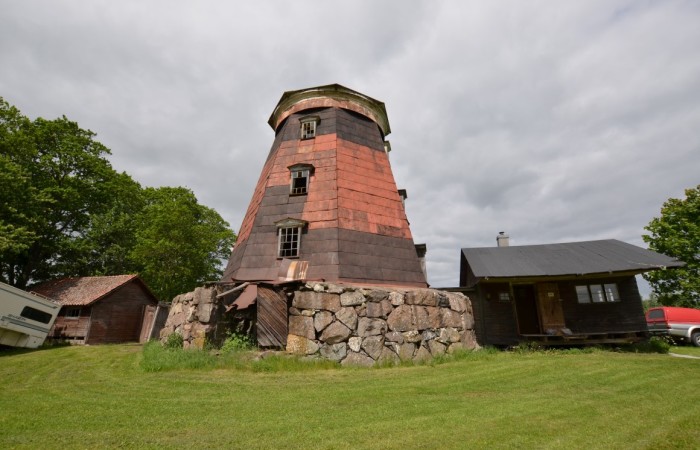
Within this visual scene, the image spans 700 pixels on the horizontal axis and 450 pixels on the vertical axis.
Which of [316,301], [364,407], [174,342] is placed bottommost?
[364,407]

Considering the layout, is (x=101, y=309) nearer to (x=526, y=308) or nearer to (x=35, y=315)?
(x=35, y=315)

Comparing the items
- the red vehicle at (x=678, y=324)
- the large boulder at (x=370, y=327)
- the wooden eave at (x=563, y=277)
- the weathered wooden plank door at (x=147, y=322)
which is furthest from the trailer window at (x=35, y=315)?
the red vehicle at (x=678, y=324)

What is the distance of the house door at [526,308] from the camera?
52.3 feet

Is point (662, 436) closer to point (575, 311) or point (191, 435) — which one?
point (191, 435)

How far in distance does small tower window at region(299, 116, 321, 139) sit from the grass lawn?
10.4m

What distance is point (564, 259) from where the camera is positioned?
15.5m

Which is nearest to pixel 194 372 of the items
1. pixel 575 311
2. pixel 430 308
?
pixel 430 308

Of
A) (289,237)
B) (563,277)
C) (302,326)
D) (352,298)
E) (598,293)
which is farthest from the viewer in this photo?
(598,293)

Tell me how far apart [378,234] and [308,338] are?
4.94 metres

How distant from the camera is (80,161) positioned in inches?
912

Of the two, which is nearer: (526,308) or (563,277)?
(563,277)

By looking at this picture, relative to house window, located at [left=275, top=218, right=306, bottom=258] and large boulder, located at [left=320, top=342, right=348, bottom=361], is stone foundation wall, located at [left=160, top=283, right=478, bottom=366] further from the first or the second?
house window, located at [left=275, top=218, right=306, bottom=258]

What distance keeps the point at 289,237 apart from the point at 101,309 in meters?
16.7

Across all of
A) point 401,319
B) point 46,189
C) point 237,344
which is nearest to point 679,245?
point 401,319
